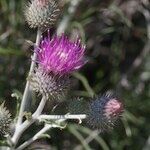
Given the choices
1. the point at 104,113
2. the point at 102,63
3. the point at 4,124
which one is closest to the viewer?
the point at 4,124

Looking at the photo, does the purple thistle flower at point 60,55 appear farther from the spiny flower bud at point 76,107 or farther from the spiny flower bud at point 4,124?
the spiny flower bud at point 4,124

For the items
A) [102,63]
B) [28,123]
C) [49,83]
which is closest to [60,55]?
[49,83]

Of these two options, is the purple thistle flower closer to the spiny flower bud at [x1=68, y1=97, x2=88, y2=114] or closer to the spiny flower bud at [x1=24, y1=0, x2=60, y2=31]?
the spiny flower bud at [x1=24, y1=0, x2=60, y2=31]

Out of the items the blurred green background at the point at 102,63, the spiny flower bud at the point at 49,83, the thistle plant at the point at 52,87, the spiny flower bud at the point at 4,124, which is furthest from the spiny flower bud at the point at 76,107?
the blurred green background at the point at 102,63

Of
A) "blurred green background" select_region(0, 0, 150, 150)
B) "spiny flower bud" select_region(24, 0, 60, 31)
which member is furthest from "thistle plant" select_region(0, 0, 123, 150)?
"blurred green background" select_region(0, 0, 150, 150)

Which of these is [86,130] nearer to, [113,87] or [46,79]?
[113,87]

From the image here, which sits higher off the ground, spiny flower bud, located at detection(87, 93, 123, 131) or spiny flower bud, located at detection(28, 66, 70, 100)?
spiny flower bud, located at detection(28, 66, 70, 100)

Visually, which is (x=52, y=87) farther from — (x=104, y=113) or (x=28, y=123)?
(x=104, y=113)
